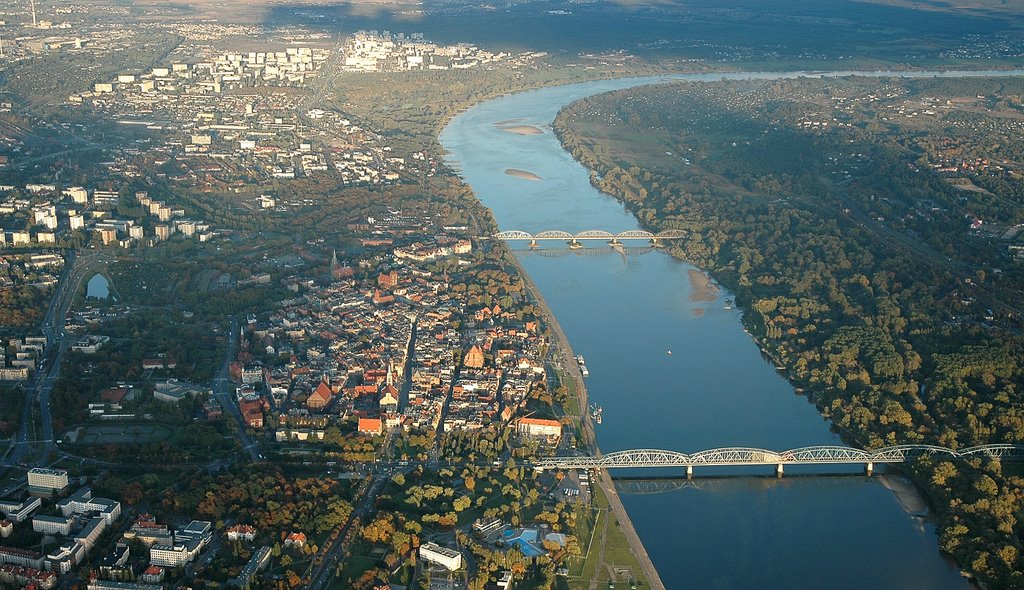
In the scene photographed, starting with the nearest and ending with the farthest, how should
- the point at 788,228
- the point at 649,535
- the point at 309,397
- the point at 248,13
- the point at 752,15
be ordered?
1. the point at 649,535
2. the point at 309,397
3. the point at 788,228
4. the point at 248,13
5. the point at 752,15

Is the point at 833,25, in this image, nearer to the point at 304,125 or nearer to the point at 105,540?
the point at 304,125

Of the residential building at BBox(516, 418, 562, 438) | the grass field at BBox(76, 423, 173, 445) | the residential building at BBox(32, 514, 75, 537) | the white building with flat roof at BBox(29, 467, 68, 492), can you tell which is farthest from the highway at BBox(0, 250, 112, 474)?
the residential building at BBox(516, 418, 562, 438)

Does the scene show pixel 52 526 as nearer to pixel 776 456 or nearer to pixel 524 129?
pixel 776 456

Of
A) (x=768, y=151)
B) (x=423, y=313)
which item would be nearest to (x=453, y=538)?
(x=423, y=313)

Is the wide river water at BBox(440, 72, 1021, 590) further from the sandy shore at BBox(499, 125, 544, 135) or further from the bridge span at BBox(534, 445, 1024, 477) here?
the sandy shore at BBox(499, 125, 544, 135)

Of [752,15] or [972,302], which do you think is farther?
[752,15]

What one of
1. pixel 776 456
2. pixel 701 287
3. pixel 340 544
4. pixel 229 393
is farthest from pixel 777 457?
pixel 701 287
